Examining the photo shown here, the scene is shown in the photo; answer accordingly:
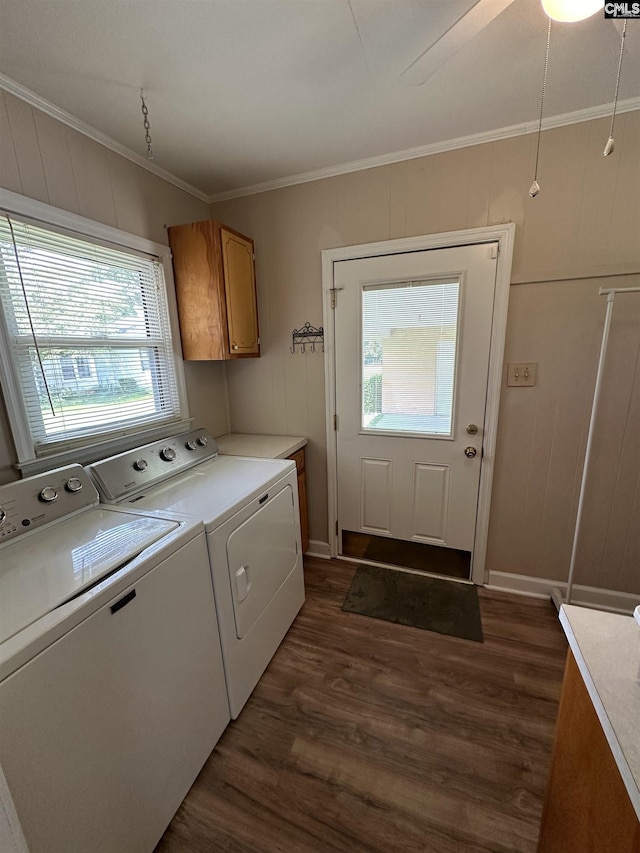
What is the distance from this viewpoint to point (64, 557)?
1097 millimetres

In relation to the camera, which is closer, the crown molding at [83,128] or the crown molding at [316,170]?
the crown molding at [83,128]

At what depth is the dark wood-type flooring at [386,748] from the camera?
1.15 meters

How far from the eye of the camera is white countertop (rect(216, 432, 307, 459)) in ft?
7.10

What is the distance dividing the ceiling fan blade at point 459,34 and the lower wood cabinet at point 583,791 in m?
1.52

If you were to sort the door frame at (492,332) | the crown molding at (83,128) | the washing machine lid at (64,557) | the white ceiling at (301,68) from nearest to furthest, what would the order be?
the washing machine lid at (64,557)
the white ceiling at (301,68)
the crown molding at (83,128)
the door frame at (492,332)

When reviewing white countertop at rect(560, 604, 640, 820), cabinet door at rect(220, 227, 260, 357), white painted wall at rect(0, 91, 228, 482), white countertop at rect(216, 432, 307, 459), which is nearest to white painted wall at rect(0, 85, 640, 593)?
white painted wall at rect(0, 91, 228, 482)

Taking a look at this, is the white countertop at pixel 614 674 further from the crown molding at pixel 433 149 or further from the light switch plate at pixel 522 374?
the crown molding at pixel 433 149

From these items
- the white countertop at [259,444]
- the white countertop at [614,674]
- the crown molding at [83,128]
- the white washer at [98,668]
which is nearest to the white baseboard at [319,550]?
the white countertop at [259,444]

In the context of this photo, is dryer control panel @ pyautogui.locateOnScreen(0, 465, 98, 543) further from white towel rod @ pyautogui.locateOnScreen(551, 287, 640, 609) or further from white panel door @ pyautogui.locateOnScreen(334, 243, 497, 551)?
white towel rod @ pyautogui.locateOnScreen(551, 287, 640, 609)

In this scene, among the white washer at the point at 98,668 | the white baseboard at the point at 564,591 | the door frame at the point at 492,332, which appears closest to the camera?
the white washer at the point at 98,668

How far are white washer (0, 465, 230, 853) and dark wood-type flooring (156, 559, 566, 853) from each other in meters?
0.16

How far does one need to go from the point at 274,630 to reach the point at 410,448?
132 centimetres

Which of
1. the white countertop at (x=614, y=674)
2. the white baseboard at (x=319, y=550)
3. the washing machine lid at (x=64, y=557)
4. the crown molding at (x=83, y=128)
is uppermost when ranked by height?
the crown molding at (x=83, y=128)

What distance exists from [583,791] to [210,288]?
235 cm
